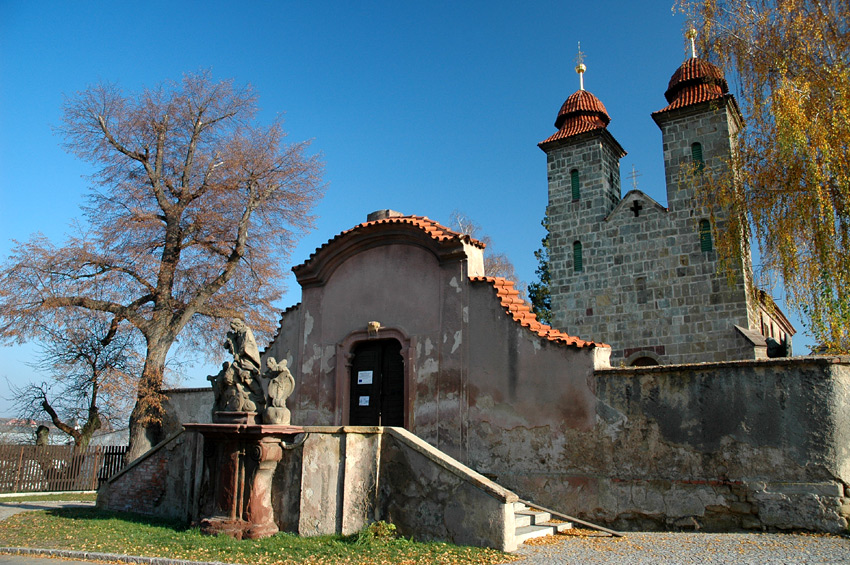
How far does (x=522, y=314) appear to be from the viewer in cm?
1076

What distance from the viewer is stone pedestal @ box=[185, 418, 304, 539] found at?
8531mm

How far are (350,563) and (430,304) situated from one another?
548cm

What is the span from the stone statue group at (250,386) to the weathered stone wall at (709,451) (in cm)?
400

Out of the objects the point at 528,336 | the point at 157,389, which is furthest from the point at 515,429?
the point at 157,389

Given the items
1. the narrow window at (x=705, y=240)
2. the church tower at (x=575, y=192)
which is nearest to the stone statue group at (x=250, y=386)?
→ the church tower at (x=575, y=192)

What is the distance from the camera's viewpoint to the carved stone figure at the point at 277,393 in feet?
29.8

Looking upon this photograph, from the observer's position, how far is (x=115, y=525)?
955cm

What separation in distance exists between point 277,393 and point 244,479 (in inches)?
49.7

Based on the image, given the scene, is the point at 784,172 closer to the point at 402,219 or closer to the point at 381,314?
the point at 402,219

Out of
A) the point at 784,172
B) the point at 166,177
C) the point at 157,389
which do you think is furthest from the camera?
the point at 166,177

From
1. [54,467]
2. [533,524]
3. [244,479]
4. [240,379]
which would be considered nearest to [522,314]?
[533,524]

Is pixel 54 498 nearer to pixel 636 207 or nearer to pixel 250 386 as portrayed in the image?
pixel 250 386

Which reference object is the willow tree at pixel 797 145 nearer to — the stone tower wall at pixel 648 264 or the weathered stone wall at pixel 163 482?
the stone tower wall at pixel 648 264

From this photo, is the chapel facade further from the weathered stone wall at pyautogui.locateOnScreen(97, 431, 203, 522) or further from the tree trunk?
the weathered stone wall at pyautogui.locateOnScreen(97, 431, 203, 522)
